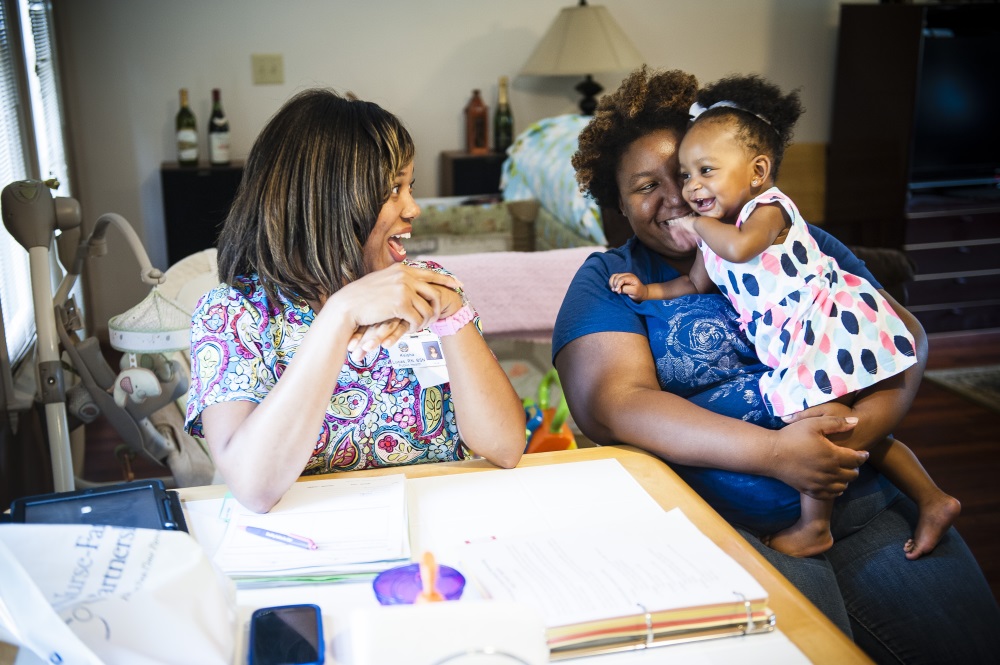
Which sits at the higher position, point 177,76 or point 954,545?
point 177,76

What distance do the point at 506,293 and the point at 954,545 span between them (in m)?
1.35

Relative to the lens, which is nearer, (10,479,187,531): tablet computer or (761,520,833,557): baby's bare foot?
(10,479,187,531): tablet computer

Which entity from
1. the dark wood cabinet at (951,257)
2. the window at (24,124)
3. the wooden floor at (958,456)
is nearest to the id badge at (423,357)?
the window at (24,124)

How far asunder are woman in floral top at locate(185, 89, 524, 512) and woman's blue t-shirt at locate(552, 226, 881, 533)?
0.79 ft

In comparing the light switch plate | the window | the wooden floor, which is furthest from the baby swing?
the light switch plate

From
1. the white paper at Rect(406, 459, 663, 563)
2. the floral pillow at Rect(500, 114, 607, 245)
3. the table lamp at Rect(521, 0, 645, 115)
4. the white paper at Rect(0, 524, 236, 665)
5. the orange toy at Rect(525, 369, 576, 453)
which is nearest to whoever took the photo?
the white paper at Rect(0, 524, 236, 665)

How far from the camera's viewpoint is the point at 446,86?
4531mm

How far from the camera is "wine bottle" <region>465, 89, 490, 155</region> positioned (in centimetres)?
448

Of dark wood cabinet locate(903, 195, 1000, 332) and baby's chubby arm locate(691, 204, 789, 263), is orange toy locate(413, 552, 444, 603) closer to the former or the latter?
baby's chubby arm locate(691, 204, 789, 263)

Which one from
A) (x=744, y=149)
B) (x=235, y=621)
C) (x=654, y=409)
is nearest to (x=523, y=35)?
(x=744, y=149)

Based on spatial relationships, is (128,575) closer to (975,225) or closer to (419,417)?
(419,417)

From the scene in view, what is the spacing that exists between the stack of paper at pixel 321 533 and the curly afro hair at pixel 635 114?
74 centimetres

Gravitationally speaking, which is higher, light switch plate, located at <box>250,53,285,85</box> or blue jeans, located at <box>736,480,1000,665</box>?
light switch plate, located at <box>250,53,285,85</box>

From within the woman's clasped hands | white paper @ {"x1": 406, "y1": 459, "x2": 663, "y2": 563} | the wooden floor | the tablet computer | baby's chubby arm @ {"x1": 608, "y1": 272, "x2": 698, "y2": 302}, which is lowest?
the wooden floor
